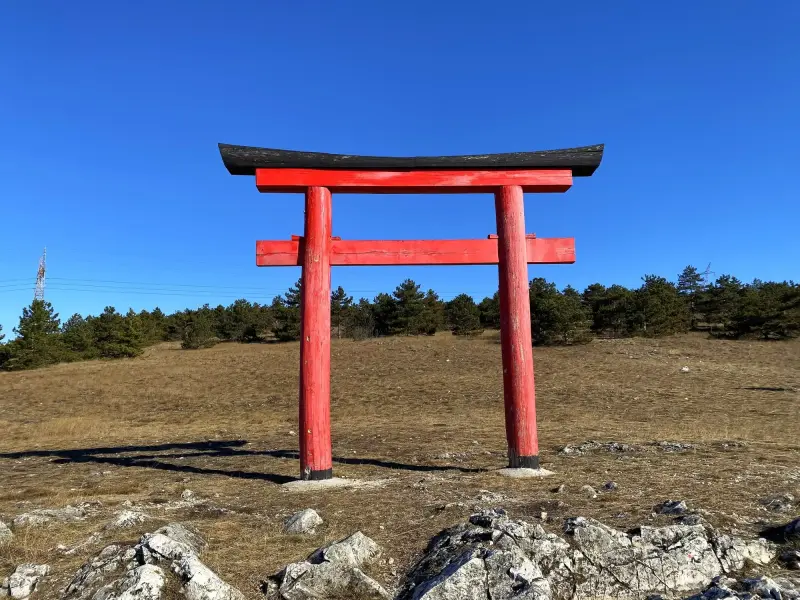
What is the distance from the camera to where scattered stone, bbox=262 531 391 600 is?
306cm

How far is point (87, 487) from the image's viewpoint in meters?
6.38

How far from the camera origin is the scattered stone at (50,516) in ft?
14.2

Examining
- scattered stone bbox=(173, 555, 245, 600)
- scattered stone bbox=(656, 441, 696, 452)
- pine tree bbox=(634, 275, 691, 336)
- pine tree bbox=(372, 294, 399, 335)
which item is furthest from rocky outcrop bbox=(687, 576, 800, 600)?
pine tree bbox=(372, 294, 399, 335)

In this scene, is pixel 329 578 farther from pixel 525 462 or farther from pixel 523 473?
pixel 525 462

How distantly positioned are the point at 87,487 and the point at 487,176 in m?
6.50

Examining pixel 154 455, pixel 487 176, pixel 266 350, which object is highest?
pixel 487 176

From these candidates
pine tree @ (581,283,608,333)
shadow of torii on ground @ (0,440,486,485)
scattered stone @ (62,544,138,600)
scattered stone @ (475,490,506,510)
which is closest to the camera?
scattered stone @ (62,544,138,600)

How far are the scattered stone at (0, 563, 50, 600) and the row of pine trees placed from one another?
27.2 metres

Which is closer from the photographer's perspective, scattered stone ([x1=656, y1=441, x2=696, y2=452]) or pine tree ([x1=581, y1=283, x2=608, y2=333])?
scattered stone ([x1=656, y1=441, x2=696, y2=452])

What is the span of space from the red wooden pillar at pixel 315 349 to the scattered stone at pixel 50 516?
2361mm

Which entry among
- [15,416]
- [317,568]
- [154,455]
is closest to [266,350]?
[15,416]

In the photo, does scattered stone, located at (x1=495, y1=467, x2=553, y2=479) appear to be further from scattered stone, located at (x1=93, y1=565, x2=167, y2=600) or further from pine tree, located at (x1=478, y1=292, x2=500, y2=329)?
pine tree, located at (x1=478, y1=292, x2=500, y2=329)

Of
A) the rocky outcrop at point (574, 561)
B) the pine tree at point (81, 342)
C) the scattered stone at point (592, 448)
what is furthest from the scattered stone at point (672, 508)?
the pine tree at point (81, 342)

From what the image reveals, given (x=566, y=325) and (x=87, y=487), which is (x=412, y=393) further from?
(x=566, y=325)
